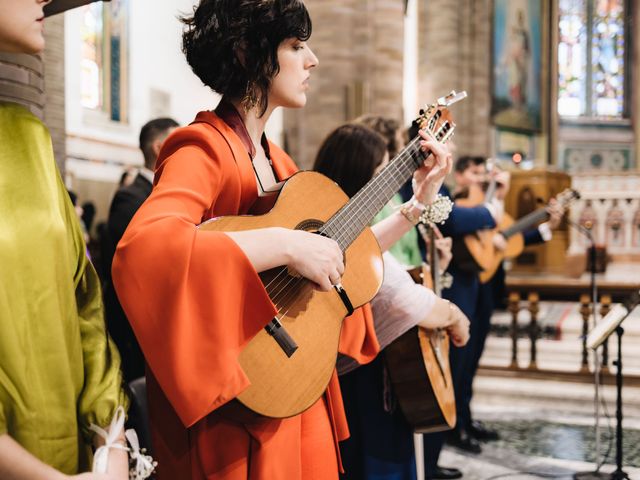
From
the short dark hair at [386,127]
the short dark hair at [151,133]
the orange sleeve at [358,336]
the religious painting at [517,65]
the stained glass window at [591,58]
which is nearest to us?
the orange sleeve at [358,336]

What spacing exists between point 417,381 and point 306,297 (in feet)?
3.57

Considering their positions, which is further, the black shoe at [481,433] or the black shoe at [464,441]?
the black shoe at [481,433]

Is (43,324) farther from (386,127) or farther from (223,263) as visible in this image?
(386,127)

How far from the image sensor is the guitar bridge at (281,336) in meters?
1.37

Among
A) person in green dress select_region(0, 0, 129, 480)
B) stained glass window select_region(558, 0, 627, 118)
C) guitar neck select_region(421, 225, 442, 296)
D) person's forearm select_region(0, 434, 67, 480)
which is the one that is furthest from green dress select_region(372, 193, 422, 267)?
stained glass window select_region(558, 0, 627, 118)

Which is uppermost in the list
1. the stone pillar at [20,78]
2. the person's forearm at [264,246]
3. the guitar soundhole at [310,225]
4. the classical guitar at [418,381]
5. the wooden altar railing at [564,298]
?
the stone pillar at [20,78]

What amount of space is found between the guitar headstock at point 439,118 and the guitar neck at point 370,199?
0.06 meters

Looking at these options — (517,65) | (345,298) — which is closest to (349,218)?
(345,298)

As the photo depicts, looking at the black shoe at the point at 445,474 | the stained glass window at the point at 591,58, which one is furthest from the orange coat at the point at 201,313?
the stained glass window at the point at 591,58

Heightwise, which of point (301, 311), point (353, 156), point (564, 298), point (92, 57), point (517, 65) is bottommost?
point (564, 298)

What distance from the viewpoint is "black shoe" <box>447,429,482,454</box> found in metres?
4.27

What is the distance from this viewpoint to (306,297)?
1478 mm

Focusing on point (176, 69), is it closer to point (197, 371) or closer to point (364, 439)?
point (364, 439)

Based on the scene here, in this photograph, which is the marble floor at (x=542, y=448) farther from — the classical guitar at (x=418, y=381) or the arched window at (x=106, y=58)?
the arched window at (x=106, y=58)
